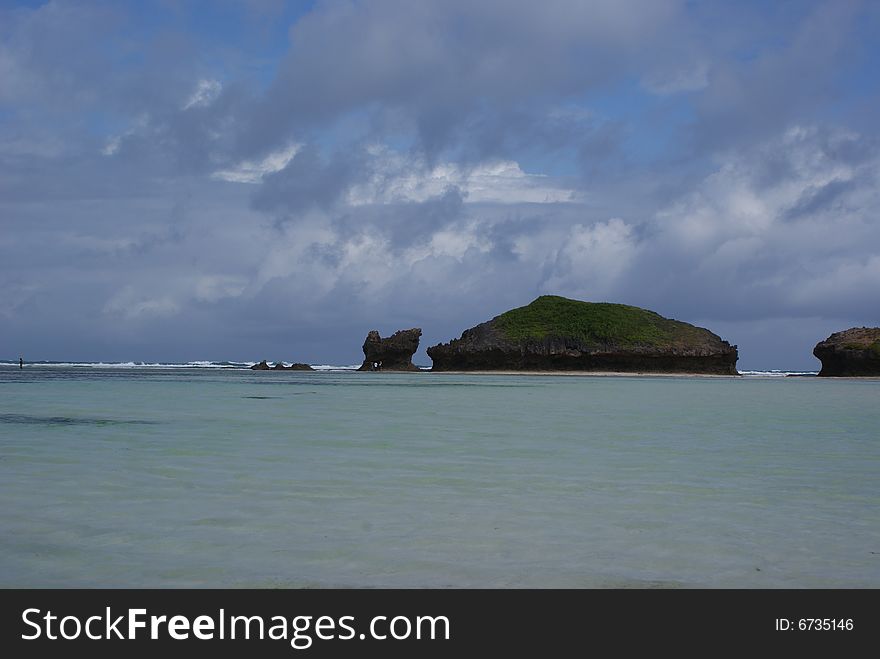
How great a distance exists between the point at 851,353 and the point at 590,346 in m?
→ 31.5

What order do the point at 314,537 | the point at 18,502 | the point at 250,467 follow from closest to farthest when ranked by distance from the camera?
Result: the point at 314,537 → the point at 18,502 → the point at 250,467

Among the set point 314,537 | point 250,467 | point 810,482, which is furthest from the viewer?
point 250,467

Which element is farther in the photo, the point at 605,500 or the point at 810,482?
the point at 810,482

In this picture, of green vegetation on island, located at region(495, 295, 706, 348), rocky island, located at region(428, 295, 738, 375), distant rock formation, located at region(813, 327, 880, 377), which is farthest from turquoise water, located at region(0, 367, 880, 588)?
green vegetation on island, located at region(495, 295, 706, 348)

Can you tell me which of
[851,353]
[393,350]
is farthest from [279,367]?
[851,353]

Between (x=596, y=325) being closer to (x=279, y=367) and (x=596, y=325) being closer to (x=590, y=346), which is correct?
(x=590, y=346)

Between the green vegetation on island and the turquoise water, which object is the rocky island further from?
the turquoise water

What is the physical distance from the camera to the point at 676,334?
112 metres

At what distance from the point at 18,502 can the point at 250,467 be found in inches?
133

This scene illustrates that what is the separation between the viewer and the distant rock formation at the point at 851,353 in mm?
90812

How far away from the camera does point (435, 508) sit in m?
8.34
